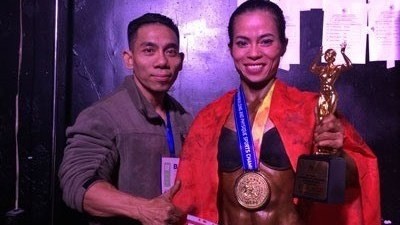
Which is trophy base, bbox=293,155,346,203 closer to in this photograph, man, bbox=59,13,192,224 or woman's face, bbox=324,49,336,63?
woman's face, bbox=324,49,336,63

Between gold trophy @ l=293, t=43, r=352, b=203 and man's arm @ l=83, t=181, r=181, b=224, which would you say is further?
man's arm @ l=83, t=181, r=181, b=224

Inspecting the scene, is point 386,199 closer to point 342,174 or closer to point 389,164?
point 389,164

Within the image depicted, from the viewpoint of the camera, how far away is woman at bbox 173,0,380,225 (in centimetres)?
173

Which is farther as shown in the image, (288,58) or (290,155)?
(288,58)

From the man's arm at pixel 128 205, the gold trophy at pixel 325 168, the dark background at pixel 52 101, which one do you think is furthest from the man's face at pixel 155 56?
the gold trophy at pixel 325 168

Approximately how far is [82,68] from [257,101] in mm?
1285

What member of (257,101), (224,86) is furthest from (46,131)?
(257,101)

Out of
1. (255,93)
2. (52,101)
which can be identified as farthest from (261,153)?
(52,101)

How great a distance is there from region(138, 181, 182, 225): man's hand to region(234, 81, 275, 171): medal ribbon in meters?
0.35

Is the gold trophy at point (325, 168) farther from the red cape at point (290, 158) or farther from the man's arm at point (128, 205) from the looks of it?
the man's arm at point (128, 205)

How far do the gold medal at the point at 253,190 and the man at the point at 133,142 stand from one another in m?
0.28

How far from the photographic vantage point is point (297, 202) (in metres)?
1.74

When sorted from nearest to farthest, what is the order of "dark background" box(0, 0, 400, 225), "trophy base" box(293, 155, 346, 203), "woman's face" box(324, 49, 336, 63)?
"trophy base" box(293, 155, 346, 203)
"woman's face" box(324, 49, 336, 63)
"dark background" box(0, 0, 400, 225)

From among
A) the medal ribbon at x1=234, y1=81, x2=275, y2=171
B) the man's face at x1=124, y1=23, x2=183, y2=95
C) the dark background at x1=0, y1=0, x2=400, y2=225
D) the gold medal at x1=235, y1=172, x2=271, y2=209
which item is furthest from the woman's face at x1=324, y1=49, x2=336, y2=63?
the dark background at x1=0, y1=0, x2=400, y2=225
